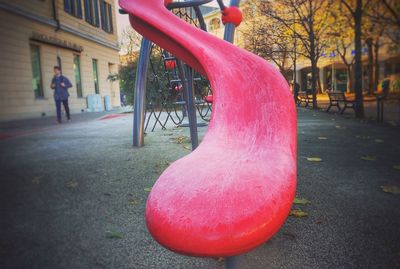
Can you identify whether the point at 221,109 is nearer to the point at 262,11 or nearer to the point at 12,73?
the point at 12,73

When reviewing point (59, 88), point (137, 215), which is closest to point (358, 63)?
point (137, 215)

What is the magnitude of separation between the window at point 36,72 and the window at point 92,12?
5.31 metres

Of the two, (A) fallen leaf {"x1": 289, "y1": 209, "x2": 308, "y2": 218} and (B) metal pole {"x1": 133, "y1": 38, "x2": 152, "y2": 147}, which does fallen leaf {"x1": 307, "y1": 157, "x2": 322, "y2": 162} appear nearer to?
(A) fallen leaf {"x1": 289, "y1": 209, "x2": 308, "y2": 218}

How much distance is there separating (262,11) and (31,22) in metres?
10.1

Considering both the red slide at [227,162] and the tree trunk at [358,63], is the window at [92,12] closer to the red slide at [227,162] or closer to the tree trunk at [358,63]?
the tree trunk at [358,63]

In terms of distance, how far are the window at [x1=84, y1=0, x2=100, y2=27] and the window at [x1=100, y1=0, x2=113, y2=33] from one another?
0.79 metres

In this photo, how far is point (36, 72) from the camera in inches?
529

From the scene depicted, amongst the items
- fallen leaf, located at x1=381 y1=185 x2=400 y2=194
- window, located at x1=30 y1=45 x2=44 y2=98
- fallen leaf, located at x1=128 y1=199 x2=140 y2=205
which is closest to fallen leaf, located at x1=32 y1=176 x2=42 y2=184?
fallen leaf, located at x1=128 y1=199 x2=140 y2=205

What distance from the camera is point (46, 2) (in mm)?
14109

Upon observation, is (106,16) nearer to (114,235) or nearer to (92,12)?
(92,12)

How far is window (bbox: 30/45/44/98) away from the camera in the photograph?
13.3 metres

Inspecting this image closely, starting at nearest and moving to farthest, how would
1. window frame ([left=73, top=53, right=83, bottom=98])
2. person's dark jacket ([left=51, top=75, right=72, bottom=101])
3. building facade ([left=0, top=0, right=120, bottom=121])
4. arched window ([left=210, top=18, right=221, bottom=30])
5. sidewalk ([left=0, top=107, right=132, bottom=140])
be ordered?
sidewalk ([left=0, top=107, right=132, bottom=140]) < person's dark jacket ([left=51, top=75, right=72, bottom=101]) < building facade ([left=0, top=0, right=120, bottom=121]) < window frame ([left=73, top=53, right=83, bottom=98]) < arched window ([left=210, top=18, right=221, bottom=30])

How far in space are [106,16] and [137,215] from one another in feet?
70.1

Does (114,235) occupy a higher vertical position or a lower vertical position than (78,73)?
lower
